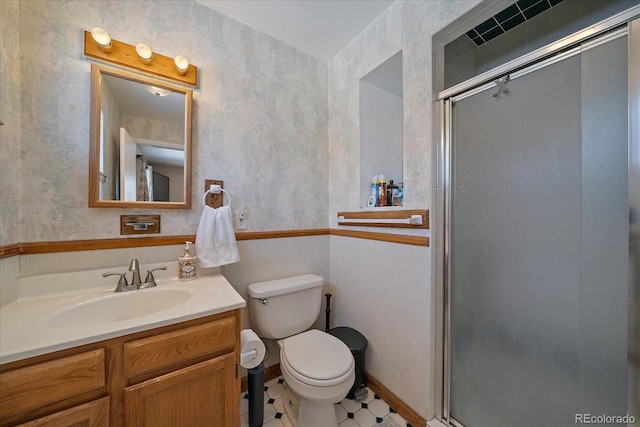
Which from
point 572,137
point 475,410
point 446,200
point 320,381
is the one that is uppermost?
point 572,137

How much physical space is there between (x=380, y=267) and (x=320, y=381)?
0.71 meters

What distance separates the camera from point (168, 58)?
1.29m

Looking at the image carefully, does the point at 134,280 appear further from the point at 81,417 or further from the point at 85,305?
the point at 81,417

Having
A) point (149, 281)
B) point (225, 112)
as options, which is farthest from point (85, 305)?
point (225, 112)

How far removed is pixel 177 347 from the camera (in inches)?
33.7

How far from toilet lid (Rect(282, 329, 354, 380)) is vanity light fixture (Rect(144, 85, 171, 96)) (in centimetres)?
156

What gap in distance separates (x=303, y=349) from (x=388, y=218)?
898 millimetres

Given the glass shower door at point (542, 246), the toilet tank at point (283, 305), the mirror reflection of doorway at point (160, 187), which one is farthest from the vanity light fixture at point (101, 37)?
the glass shower door at point (542, 246)

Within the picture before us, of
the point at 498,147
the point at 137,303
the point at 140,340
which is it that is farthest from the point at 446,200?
the point at 137,303

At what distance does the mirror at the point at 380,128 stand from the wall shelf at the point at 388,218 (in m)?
0.12

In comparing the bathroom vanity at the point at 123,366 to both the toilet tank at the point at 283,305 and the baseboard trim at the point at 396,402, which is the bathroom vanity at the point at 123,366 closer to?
the toilet tank at the point at 283,305

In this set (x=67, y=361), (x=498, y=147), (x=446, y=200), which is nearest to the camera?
(x=67, y=361)

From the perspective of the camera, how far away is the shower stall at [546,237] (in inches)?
30.9

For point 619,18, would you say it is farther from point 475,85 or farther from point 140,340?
point 140,340
